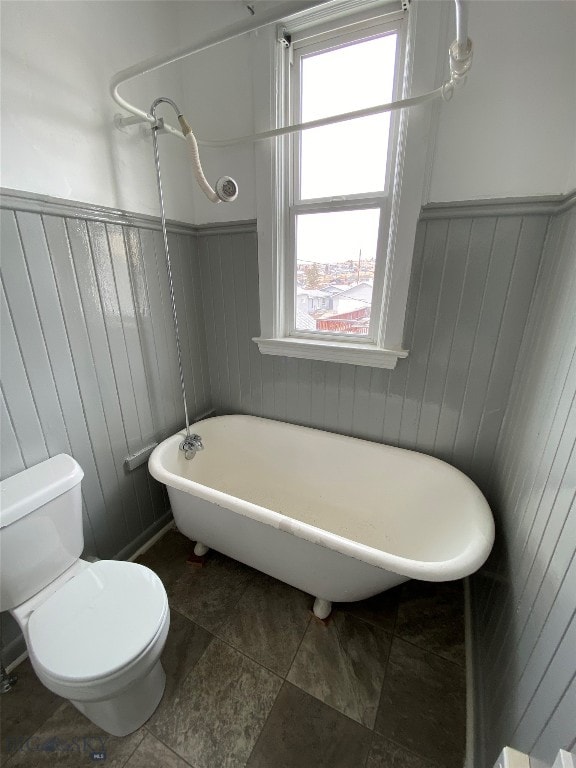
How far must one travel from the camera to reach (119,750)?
37.2 inches

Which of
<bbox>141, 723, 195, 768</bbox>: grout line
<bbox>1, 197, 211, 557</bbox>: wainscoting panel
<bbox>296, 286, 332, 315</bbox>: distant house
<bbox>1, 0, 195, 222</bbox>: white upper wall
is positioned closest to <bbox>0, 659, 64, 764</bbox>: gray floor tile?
<bbox>141, 723, 195, 768</bbox>: grout line

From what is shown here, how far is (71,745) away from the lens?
949mm

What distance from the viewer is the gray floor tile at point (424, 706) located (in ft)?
3.11

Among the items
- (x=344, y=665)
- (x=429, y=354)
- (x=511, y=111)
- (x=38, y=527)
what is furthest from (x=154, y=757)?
(x=511, y=111)

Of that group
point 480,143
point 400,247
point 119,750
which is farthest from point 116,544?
point 480,143

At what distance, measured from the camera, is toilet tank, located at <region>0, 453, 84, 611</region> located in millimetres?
939

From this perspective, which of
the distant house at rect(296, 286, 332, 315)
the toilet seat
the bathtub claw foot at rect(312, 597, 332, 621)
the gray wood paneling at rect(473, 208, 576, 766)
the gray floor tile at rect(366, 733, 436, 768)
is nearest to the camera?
the gray wood paneling at rect(473, 208, 576, 766)

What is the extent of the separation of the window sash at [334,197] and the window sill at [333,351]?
0.28 ft

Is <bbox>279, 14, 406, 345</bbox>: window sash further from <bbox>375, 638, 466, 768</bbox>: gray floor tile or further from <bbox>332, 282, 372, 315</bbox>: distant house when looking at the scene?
<bbox>375, 638, 466, 768</bbox>: gray floor tile

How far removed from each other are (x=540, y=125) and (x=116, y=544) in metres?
2.38

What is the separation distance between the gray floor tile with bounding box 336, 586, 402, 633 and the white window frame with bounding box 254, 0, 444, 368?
1027mm

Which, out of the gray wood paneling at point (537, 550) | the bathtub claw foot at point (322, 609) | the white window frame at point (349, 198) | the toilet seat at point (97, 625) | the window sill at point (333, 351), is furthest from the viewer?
the window sill at point (333, 351)

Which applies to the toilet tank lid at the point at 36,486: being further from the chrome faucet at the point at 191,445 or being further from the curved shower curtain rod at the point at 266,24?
the curved shower curtain rod at the point at 266,24

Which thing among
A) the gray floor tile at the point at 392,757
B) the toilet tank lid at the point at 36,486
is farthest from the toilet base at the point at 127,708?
the gray floor tile at the point at 392,757
